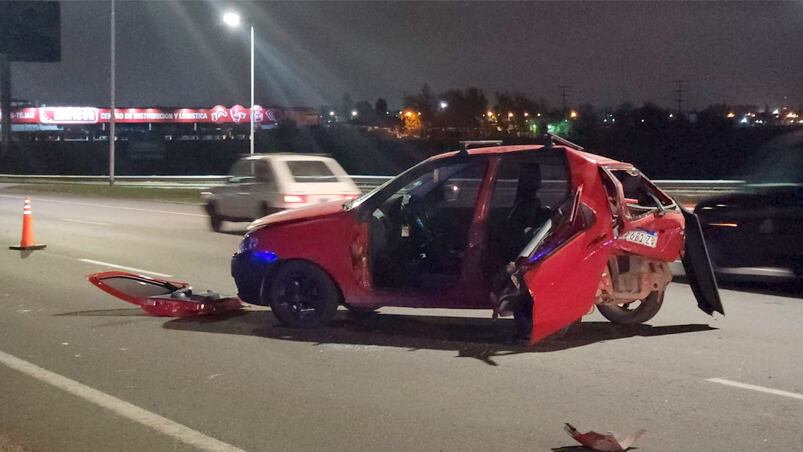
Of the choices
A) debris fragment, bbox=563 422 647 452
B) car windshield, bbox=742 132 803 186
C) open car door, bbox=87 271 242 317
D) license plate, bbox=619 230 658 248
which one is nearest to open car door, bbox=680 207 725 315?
license plate, bbox=619 230 658 248

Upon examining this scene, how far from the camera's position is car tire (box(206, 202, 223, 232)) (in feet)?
67.7

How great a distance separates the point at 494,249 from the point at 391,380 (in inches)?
75.9

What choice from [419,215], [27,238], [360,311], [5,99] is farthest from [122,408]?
[5,99]

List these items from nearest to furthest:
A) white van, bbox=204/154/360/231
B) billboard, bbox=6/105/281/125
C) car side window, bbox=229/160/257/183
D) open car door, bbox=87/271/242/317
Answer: open car door, bbox=87/271/242/317 → white van, bbox=204/154/360/231 → car side window, bbox=229/160/257/183 → billboard, bbox=6/105/281/125

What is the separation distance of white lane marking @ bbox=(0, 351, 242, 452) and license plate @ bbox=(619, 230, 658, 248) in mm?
4286

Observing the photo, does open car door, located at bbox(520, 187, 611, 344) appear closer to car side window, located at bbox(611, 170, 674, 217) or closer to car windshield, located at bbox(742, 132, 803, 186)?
car side window, located at bbox(611, 170, 674, 217)

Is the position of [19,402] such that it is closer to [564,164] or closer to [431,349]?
[431,349]

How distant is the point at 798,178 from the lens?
12156mm

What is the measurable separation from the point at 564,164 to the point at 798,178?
493 cm

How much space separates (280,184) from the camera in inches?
740

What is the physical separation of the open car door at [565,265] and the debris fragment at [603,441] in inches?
86.1

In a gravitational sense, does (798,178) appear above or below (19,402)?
above

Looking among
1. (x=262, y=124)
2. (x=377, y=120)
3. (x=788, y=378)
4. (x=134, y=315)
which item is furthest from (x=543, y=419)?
(x=377, y=120)

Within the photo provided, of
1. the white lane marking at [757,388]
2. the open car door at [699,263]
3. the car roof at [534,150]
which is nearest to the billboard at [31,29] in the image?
the car roof at [534,150]
